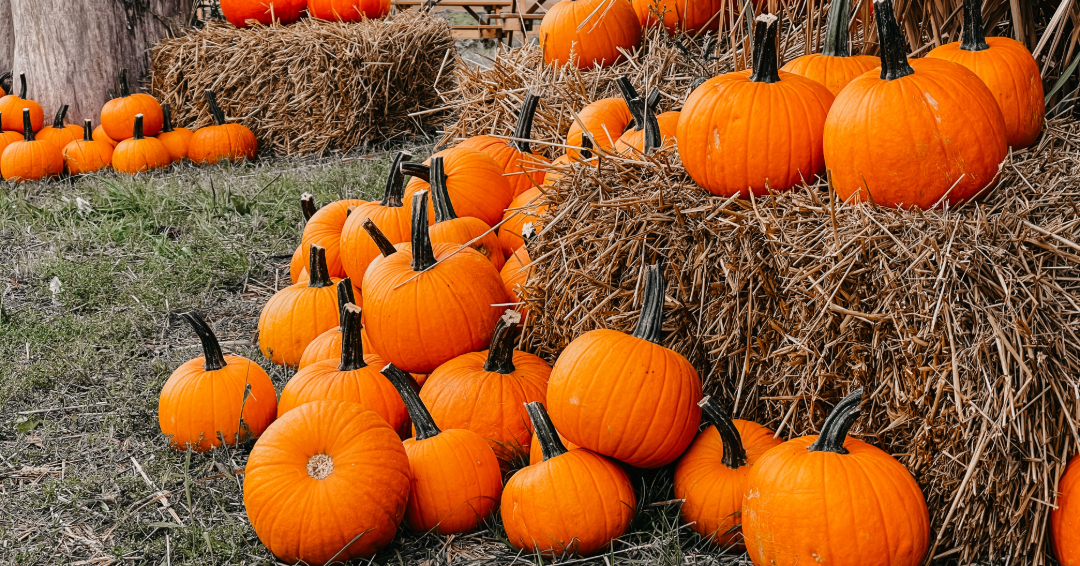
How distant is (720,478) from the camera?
6.78 ft

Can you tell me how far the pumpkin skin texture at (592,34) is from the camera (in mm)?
4051

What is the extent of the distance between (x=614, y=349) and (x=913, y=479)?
75 centimetres

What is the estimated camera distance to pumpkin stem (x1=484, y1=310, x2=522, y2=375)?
2.35 metres

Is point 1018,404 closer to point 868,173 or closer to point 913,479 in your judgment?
point 913,479

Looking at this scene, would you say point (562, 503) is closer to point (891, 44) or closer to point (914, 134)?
point (914, 134)

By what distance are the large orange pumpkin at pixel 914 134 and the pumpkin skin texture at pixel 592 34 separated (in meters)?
2.17

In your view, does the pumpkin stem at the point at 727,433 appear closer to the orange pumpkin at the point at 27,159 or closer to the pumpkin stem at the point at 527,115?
the pumpkin stem at the point at 527,115

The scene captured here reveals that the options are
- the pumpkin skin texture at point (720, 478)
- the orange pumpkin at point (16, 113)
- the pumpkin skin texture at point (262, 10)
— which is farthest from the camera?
the pumpkin skin texture at point (262, 10)

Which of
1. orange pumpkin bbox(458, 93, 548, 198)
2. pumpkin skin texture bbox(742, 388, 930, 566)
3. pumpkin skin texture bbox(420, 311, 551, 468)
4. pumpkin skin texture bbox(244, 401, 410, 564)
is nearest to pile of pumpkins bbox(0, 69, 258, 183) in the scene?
orange pumpkin bbox(458, 93, 548, 198)

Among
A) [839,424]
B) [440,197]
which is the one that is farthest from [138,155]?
[839,424]

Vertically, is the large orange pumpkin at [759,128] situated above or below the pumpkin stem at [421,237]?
above

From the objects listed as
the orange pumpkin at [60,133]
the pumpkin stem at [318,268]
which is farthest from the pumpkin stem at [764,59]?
the orange pumpkin at [60,133]

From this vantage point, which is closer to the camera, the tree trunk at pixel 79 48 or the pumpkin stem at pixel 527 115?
the pumpkin stem at pixel 527 115

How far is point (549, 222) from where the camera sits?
2561 mm
